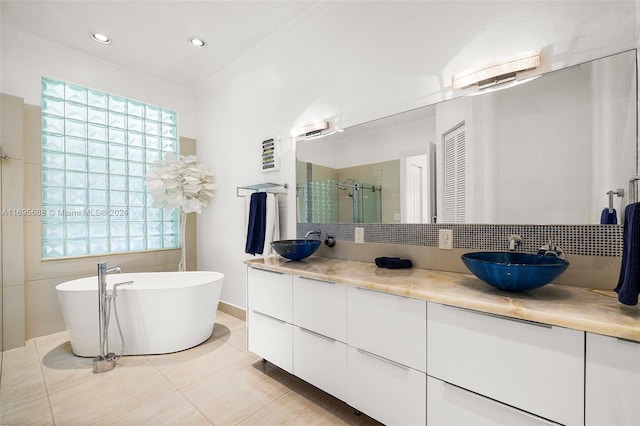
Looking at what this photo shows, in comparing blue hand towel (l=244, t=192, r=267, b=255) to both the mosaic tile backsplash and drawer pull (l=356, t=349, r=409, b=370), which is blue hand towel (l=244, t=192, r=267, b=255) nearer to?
the mosaic tile backsplash

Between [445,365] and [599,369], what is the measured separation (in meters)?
0.50

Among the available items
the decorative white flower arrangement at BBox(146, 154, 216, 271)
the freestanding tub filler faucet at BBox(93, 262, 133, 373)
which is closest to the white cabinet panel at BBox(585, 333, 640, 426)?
the freestanding tub filler faucet at BBox(93, 262, 133, 373)

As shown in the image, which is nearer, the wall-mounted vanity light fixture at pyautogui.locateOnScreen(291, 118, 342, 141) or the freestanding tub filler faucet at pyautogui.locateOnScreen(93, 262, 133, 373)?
the freestanding tub filler faucet at pyautogui.locateOnScreen(93, 262, 133, 373)

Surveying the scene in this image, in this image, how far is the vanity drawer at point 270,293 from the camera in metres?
1.88

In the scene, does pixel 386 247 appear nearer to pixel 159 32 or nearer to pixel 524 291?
pixel 524 291

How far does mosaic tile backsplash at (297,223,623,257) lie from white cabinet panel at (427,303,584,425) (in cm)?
61

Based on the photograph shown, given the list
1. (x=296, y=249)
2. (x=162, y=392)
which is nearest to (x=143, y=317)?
(x=162, y=392)

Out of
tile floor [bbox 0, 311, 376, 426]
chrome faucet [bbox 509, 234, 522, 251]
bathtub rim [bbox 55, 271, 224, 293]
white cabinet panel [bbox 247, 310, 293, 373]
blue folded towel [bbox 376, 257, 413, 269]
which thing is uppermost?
chrome faucet [bbox 509, 234, 522, 251]

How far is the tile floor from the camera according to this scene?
1.63 metres

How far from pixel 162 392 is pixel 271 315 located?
0.87 metres

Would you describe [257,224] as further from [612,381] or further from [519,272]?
[612,381]

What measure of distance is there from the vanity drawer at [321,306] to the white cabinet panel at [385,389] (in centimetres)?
16

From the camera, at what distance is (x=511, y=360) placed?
1.05 meters

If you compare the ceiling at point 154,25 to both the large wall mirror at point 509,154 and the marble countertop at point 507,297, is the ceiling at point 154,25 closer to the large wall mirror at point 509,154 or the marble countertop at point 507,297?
the large wall mirror at point 509,154
